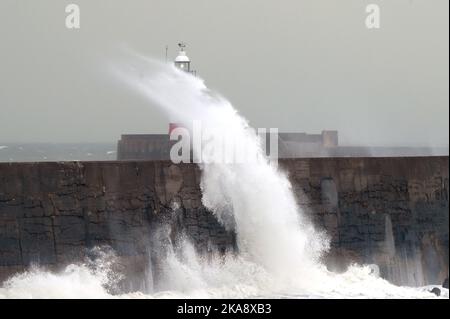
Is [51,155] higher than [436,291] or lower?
higher

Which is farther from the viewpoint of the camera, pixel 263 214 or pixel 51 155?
pixel 51 155

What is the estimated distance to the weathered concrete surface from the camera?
38.3 feet

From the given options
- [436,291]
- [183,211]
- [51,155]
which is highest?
[51,155]

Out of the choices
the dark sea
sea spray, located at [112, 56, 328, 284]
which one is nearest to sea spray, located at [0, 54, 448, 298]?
sea spray, located at [112, 56, 328, 284]

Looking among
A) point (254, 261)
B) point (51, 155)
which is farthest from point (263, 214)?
point (51, 155)

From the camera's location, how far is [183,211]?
12.4 m

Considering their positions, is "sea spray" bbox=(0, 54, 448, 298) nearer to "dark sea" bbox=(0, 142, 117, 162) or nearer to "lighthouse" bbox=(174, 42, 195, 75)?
"lighthouse" bbox=(174, 42, 195, 75)

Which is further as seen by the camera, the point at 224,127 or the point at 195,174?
the point at 224,127

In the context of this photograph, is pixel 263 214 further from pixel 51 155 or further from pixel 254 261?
pixel 51 155

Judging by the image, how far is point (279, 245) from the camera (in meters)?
13.0
